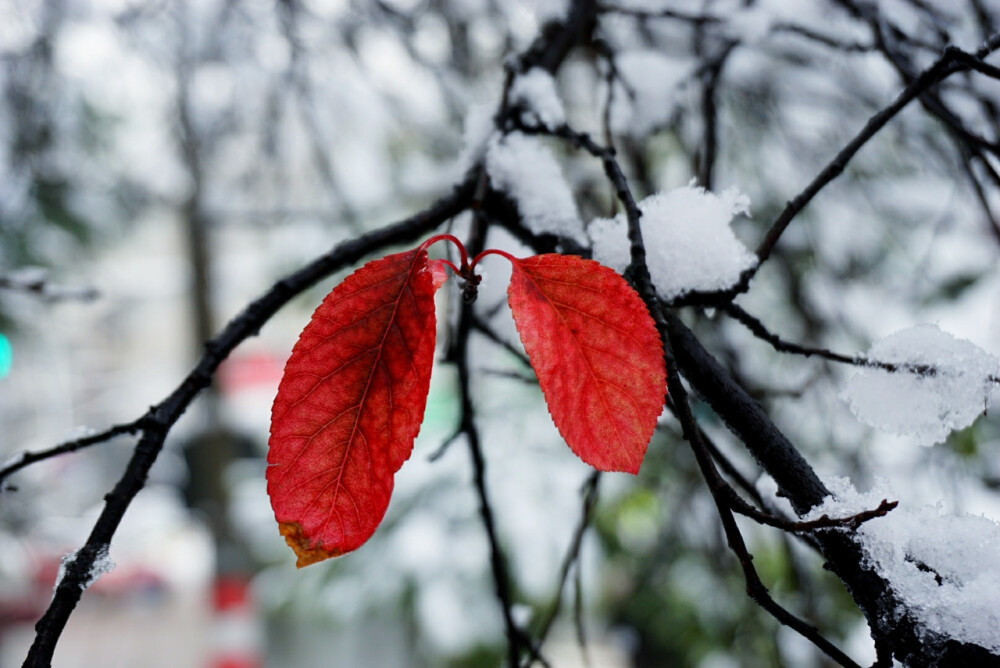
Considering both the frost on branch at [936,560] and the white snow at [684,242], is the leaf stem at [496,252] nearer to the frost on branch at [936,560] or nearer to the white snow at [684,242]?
the white snow at [684,242]

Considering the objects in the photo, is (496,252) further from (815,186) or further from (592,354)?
(815,186)

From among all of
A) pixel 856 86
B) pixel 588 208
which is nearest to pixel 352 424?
pixel 588 208

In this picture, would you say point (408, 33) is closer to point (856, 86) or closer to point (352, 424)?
point (856, 86)

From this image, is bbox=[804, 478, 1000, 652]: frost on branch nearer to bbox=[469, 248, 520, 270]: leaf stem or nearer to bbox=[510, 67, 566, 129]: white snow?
bbox=[469, 248, 520, 270]: leaf stem

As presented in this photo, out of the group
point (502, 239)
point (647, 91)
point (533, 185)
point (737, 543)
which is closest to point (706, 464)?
point (737, 543)

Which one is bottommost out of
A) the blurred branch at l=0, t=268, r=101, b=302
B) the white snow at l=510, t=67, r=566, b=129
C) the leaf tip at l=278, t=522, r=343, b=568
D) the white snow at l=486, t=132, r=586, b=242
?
the leaf tip at l=278, t=522, r=343, b=568

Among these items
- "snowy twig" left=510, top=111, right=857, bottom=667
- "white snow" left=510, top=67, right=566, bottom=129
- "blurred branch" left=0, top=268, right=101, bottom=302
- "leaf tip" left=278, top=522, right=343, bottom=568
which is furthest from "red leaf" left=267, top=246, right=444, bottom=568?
"blurred branch" left=0, top=268, right=101, bottom=302
